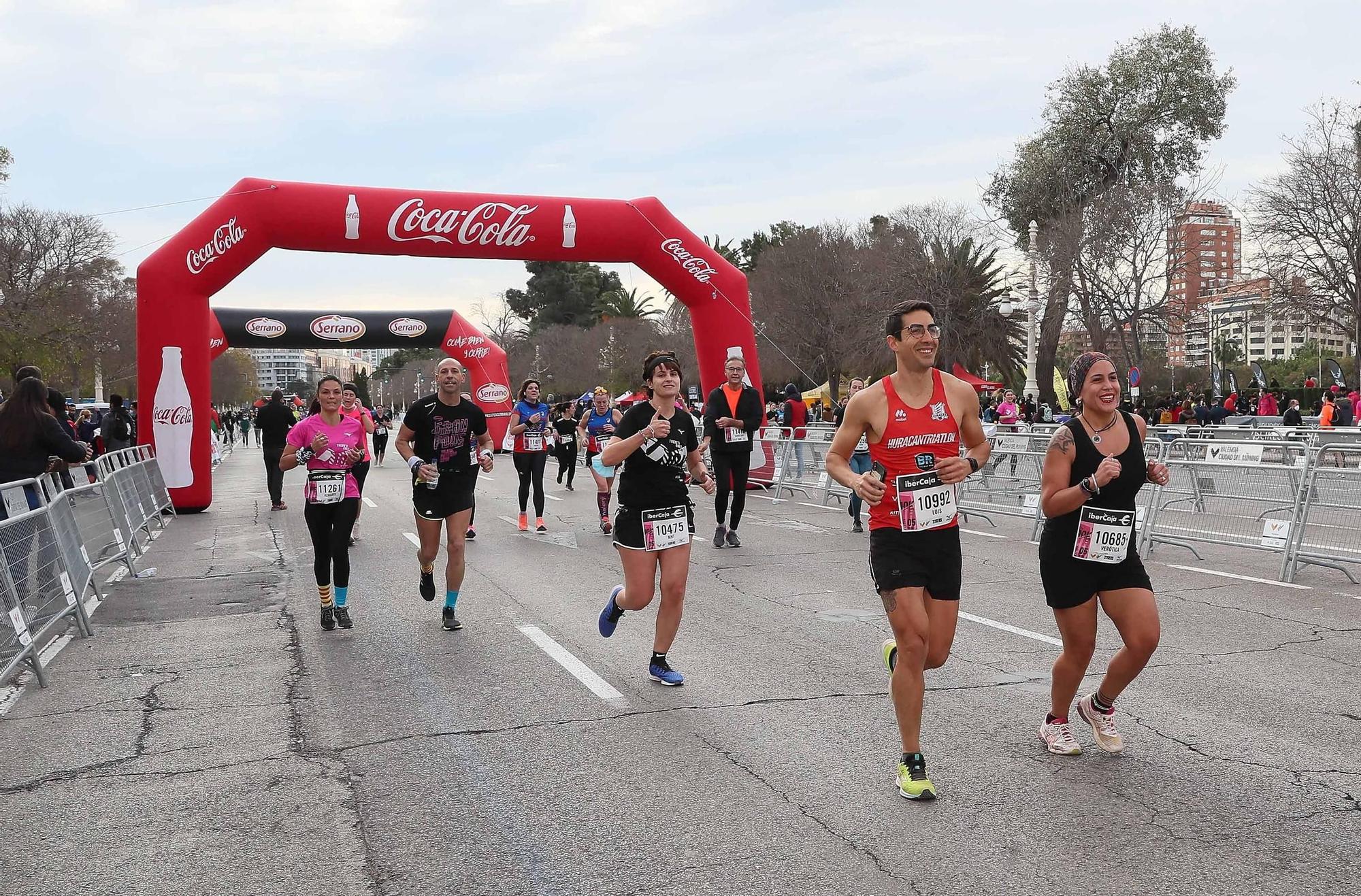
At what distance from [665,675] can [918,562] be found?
2.18m

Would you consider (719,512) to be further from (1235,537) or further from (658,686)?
(658,686)

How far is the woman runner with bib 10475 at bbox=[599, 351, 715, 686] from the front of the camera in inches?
248

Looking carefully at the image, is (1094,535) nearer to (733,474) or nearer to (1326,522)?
(1326,522)

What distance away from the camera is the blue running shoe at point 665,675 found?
250 inches

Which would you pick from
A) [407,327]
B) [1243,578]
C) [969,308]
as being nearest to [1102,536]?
[1243,578]

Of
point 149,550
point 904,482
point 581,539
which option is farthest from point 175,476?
point 904,482

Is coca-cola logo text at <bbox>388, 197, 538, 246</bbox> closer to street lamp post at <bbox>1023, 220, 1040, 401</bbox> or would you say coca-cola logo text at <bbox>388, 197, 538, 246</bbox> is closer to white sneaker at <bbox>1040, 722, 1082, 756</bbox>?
white sneaker at <bbox>1040, 722, 1082, 756</bbox>

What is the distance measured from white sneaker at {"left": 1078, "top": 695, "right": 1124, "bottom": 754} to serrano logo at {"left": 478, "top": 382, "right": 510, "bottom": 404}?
3199 cm

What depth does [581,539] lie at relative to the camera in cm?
1364

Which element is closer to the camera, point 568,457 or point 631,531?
point 631,531

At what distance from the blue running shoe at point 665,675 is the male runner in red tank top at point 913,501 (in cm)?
181

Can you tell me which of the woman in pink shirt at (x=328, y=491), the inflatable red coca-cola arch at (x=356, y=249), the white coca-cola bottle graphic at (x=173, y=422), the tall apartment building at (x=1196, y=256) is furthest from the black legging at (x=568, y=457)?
the tall apartment building at (x=1196, y=256)

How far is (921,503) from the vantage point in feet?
15.0

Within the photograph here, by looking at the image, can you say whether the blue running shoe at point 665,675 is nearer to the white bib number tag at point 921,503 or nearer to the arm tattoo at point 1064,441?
the white bib number tag at point 921,503
